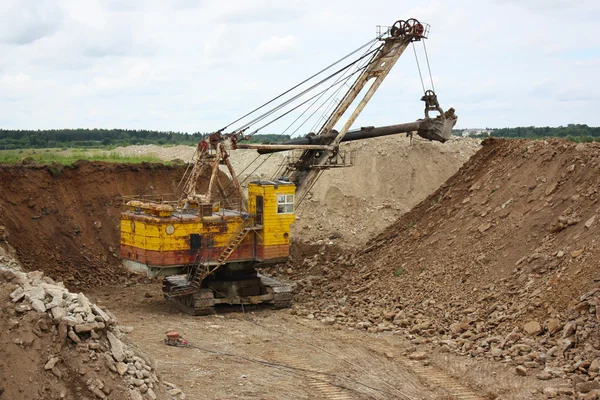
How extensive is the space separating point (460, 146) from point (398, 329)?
22478 mm

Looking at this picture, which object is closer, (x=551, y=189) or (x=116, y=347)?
(x=116, y=347)

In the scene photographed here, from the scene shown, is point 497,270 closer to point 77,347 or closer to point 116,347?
point 116,347

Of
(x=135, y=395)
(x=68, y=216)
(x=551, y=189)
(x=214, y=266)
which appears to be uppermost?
(x=551, y=189)

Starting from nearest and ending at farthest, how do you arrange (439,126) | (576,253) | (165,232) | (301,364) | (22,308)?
(22,308), (301,364), (576,253), (165,232), (439,126)

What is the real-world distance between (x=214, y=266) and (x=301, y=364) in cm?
603

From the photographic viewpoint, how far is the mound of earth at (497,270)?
1711cm

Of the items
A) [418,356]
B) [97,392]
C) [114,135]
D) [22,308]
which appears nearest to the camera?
[97,392]

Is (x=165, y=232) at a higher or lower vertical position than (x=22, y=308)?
higher

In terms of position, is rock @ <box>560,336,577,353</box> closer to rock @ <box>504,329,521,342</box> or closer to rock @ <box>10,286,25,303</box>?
rock @ <box>504,329,521,342</box>

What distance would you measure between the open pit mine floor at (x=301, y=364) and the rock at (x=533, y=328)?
4.18ft

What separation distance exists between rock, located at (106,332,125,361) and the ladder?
8.86 m

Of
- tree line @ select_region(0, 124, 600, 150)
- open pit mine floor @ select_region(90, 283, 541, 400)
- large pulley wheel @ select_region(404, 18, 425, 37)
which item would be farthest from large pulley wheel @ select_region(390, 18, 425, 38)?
tree line @ select_region(0, 124, 600, 150)

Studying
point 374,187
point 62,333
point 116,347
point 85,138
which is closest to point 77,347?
point 62,333

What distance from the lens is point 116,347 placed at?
44.2 ft
